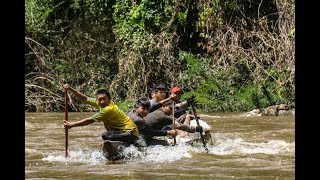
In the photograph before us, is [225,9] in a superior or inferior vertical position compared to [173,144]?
superior

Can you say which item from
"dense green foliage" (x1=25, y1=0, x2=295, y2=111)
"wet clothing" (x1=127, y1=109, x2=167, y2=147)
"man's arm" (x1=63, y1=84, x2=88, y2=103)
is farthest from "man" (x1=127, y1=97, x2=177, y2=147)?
"dense green foliage" (x1=25, y1=0, x2=295, y2=111)

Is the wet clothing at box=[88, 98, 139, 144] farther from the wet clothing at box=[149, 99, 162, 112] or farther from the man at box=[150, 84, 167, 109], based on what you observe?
the man at box=[150, 84, 167, 109]

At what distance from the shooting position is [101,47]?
24.8 meters

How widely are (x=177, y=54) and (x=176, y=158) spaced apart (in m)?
12.5

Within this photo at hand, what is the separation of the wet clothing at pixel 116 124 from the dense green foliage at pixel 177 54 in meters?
10.7

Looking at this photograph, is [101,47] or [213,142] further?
→ [101,47]

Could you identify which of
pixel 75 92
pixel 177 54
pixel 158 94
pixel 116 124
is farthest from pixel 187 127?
pixel 177 54

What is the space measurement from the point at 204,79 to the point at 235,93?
113cm

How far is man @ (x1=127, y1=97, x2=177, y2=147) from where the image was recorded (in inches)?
408
